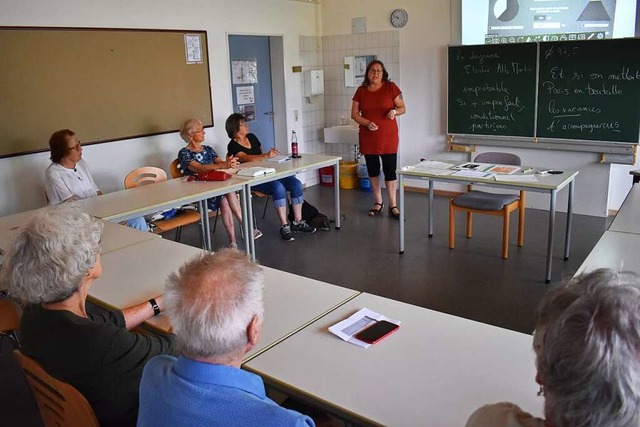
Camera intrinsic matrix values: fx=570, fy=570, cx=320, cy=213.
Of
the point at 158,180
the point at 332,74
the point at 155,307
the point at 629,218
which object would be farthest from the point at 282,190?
the point at 155,307

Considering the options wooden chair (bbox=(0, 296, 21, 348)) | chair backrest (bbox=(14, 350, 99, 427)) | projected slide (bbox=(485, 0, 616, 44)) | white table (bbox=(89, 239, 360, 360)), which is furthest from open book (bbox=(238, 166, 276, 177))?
projected slide (bbox=(485, 0, 616, 44))

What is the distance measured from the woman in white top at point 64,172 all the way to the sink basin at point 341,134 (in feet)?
11.6

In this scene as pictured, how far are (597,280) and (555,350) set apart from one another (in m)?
0.15

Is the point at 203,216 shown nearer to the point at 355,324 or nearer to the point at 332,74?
the point at 355,324

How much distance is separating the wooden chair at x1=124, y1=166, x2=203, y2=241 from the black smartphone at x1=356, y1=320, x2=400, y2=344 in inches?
109

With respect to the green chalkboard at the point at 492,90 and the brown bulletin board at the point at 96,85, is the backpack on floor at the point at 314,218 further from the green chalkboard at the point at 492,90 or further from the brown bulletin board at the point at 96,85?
the green chalkboard at the point at 492,90

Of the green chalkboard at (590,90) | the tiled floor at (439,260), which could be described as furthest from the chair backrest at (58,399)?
the green chalkboard at (590,90)

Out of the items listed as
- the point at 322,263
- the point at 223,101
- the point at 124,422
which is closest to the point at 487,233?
the point at 322,263

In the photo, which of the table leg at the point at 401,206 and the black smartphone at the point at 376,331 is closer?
the black smartphone at the point at 376,331

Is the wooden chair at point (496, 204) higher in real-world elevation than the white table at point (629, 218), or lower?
lower

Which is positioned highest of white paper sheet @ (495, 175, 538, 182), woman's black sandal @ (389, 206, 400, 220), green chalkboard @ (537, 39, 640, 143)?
green chalkboard @ (537, 39, 640, 143)

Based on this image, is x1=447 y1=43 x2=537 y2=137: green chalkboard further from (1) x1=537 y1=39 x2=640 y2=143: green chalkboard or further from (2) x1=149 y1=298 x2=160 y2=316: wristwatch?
(2) x1=149 y1=298 x2=160 y2=316: wristwatch

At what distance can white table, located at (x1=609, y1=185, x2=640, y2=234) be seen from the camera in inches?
117

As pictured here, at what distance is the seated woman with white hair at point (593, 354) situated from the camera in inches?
34.1
